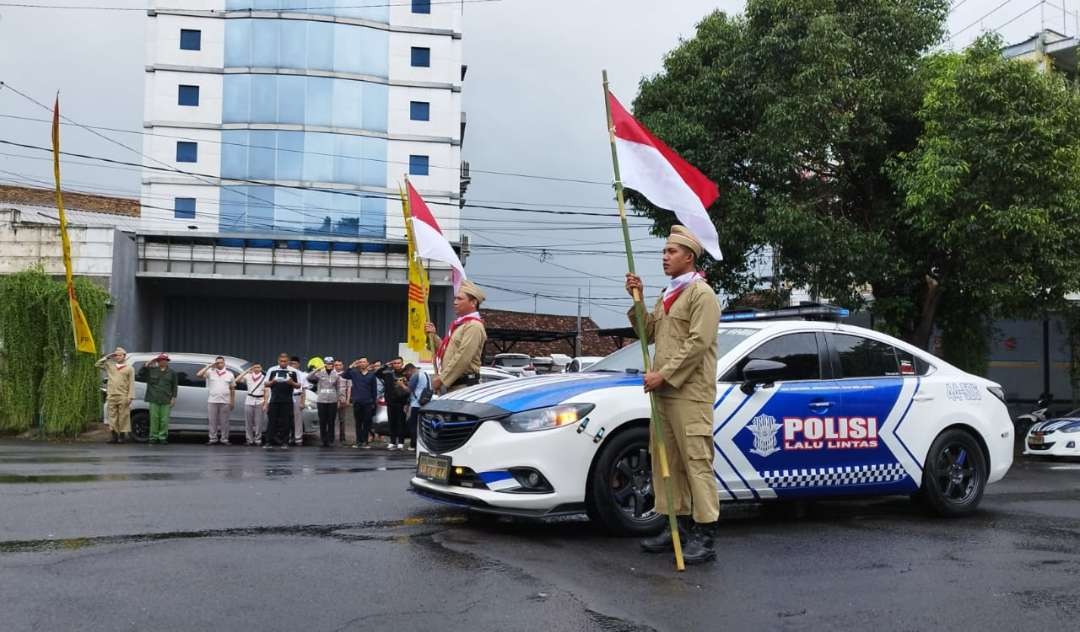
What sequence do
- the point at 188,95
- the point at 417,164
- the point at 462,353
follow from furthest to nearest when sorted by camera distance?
the point at 417,164 < the point at 188,95 < the point at 462,353

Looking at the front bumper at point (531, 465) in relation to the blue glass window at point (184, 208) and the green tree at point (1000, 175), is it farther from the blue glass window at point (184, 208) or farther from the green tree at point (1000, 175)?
the blue glass window at point (184, 208)

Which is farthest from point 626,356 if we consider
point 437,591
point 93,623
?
point 93,623

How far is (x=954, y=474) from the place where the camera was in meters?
8.45

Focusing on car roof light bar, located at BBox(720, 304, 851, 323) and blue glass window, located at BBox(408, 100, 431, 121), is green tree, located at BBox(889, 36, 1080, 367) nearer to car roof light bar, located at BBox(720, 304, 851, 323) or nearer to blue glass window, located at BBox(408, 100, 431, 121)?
car roof light bar, located at BBox(720, 304, 851, 323)

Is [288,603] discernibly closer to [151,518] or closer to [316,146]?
[151,518]

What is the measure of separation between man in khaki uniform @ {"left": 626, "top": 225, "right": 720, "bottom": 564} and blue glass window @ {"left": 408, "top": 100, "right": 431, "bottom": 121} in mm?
37908

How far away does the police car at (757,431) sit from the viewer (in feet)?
22.4

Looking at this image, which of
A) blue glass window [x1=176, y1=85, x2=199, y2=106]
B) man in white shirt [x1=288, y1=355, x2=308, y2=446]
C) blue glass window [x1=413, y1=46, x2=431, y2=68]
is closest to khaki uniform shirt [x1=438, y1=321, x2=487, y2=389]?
man in white shirt [x1=288, y1=355, x2=308, y2=446]

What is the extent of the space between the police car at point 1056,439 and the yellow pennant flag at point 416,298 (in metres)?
11.2

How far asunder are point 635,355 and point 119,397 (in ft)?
47.1

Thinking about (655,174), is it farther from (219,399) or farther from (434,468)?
(219,399)

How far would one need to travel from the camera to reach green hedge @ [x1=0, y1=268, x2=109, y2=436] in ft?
67.8

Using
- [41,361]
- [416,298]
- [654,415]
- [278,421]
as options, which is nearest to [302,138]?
[41,361]

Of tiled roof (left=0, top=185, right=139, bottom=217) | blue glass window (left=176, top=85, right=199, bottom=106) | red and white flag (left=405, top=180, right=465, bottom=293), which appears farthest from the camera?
tiled roof (left=0, top=185, right=139, bottom=217)
